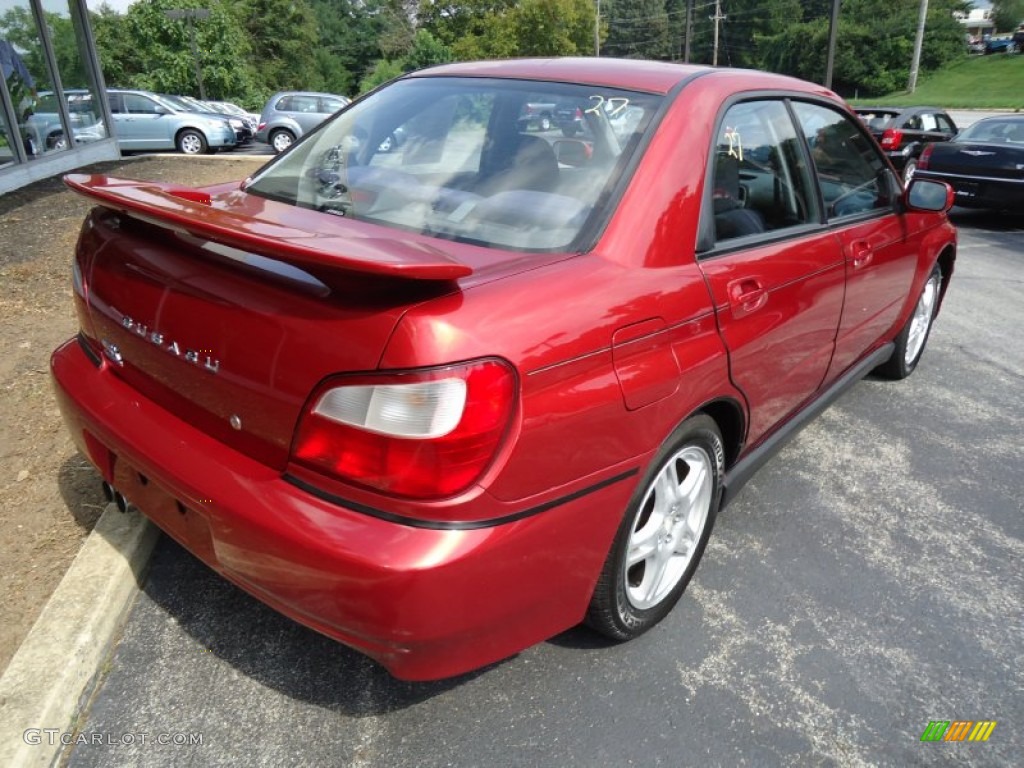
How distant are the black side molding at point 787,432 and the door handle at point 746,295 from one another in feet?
1.96

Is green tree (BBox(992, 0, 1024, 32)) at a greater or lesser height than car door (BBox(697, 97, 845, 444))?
lesser

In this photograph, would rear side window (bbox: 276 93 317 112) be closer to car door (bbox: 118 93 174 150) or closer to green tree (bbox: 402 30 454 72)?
car door (bbox: 118 93 174 150)

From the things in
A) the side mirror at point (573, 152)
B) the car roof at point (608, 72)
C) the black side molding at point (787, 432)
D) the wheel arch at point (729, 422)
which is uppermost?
the car roof at point (608, 72)

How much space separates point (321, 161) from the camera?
2.83 m

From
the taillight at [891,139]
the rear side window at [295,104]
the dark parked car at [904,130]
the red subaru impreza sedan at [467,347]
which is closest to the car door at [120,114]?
the rear side window at [295,104]

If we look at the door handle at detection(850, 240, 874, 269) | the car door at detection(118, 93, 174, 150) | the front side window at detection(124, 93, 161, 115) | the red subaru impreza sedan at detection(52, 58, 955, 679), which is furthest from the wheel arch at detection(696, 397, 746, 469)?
the front side window at detection(124, 93, 161, 115)

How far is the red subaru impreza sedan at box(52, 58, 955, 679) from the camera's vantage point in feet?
5.55

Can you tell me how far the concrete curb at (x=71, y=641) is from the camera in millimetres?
1984

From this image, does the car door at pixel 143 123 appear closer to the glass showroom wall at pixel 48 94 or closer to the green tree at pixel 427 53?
the glass showroom wall at pixel 48 94

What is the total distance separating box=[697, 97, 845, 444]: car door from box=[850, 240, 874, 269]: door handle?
149mm

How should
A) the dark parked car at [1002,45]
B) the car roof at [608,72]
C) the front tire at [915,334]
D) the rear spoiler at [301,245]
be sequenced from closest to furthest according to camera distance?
the rear spoiler at [301,245]
the car roof at [608,72]
the front tire at [915,334]
the dark parked car at [1002,45]

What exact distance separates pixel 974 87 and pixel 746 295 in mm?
66477

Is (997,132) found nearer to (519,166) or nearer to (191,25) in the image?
(519,166)

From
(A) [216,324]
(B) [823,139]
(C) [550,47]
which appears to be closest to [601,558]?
(A) [216,324]
